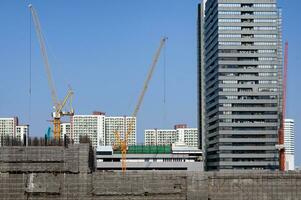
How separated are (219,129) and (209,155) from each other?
59.9 feet

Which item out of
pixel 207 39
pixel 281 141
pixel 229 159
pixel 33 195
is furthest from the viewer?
pixel 207 39

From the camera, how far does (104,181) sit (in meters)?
39.6

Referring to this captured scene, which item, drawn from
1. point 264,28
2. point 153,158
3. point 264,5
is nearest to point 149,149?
point 153,158

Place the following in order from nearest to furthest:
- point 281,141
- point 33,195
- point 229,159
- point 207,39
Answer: point 33,195
point 281,141
point 229,159
point 207,39

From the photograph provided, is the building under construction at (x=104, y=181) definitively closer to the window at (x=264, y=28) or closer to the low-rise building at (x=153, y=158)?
the low-rise building at (x=153, y=158)

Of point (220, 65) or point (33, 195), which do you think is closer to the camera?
point (33, 195)

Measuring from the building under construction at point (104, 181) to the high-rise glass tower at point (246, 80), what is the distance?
10002cm

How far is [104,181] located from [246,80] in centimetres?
10772

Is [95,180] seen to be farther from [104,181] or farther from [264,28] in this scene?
[264,28]

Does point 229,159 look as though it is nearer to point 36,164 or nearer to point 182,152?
point 182,152

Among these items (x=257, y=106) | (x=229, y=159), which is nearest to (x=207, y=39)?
(x=257, y=106)

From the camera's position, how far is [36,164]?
39.3 metres

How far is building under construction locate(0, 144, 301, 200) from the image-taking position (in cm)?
3900

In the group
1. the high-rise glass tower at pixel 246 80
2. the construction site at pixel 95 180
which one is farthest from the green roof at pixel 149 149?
the construction site at pixel 95 180
